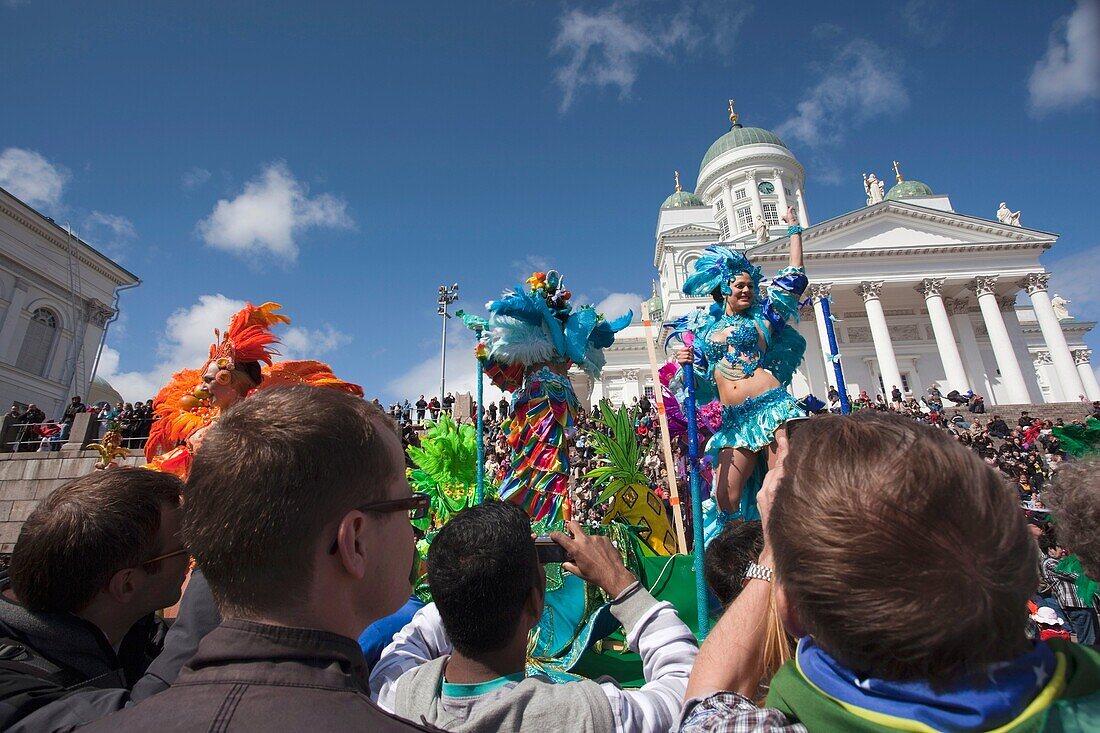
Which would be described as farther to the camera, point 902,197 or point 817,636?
point 902,197

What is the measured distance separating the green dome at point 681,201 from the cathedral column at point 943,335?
77.1 ft

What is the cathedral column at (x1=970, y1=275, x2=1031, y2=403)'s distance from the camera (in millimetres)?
28531

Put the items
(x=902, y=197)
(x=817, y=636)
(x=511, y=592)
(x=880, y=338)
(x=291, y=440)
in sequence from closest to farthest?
(x=817, y=636) → (x=291, y=440) → (x=511, y=592) → (x=880, y=338) → (x=902, y=197)

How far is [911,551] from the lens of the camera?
0.85 m

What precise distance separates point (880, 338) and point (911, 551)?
34.3 m

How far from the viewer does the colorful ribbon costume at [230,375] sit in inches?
155

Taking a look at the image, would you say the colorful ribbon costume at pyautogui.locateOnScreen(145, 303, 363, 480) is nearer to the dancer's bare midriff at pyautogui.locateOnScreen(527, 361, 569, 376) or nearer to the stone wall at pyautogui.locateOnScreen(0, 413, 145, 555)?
the dancer's bare midriff at pyautogui.locateOnScreen(527, 361, 569, 376)

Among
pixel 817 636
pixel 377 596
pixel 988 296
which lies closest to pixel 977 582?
pixel 817 636

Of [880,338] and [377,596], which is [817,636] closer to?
[377,596]

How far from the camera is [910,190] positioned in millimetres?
42969

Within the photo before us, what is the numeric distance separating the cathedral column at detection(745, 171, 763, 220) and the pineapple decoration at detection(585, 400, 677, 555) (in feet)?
151

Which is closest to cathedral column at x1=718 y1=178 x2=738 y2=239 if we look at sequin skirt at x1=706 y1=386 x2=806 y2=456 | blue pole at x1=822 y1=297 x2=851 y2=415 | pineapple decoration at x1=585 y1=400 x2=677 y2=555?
pineapple decoration at x1=585 y1=400 x2=677 y2=555

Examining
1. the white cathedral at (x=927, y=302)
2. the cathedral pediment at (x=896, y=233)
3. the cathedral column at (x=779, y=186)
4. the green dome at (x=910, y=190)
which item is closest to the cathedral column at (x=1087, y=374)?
the white cathedral at (x=927, y=302)

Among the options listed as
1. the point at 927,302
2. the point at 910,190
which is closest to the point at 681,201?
the point at 910,190
